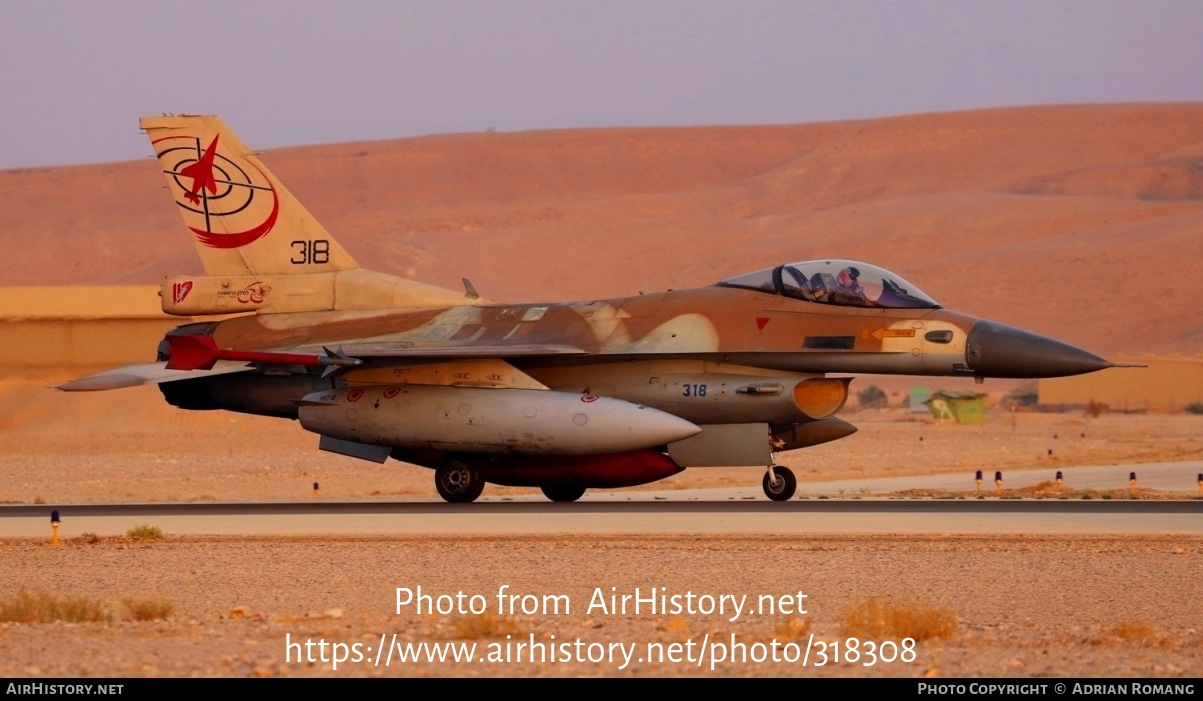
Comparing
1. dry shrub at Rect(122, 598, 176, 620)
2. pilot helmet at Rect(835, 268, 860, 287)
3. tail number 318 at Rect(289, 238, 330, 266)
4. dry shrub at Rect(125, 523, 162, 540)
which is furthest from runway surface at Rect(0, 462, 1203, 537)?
dry shrub at Rect(122, 598, 176, 620)

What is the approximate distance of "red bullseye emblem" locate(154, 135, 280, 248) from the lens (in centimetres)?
2167

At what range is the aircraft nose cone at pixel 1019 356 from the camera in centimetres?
1742

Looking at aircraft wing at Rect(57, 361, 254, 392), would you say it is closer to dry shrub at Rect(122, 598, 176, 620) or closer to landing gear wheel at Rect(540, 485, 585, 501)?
landing gear wheel at Rect(540, 485, 585, 501)

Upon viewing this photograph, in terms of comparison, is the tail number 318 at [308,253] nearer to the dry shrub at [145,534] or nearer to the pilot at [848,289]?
the dry shrub at [145,534]

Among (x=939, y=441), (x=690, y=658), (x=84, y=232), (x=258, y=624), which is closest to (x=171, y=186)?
(x=258, y=624)

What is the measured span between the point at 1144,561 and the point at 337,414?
1013 cm

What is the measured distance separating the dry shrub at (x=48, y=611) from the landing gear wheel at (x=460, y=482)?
9355mm

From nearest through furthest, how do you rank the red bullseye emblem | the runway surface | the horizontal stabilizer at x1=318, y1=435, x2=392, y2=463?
the runway surface < the horizontal stabilizer at x1=318, y1=435, x2=392, y2=463 < the red bullseye emblem

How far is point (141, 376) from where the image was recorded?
20.0 meters

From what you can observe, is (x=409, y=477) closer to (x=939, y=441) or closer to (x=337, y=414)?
(x=337, y=414)

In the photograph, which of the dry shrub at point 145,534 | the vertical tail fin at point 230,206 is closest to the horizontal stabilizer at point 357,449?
the vertical tail fin at point 230,206

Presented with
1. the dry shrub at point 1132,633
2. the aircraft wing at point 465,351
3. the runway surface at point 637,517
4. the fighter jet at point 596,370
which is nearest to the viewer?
the dry shrub at point 1132,633

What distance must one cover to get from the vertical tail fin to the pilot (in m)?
7.08

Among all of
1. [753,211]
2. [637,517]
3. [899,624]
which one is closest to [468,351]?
[637,517]
